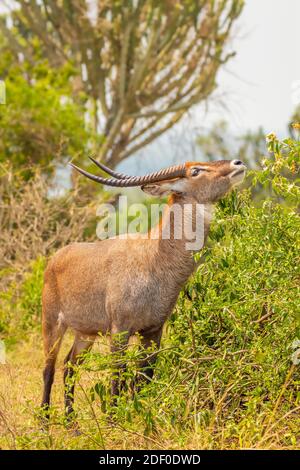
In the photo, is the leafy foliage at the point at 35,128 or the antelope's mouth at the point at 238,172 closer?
the antelope's mouth at the point at 238,172

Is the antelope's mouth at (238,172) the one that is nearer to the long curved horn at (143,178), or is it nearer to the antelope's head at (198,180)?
the antelope's head at (198,180)

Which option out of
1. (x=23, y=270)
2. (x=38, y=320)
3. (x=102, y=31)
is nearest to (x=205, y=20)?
(x=102, y=31)

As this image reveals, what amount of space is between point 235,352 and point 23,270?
22.3 feet

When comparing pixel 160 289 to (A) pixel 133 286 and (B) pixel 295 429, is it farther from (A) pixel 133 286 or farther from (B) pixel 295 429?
(B) pixel 295 429

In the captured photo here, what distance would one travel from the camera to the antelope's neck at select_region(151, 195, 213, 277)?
6.45 m

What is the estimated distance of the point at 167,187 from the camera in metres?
6.51

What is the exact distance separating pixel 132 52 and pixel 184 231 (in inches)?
642

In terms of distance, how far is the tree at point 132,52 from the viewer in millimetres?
21906

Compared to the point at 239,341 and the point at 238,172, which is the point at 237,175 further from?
the point at 239,341

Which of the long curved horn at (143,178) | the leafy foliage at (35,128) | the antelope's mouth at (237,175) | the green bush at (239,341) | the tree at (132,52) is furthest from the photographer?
the tree at (132,52)

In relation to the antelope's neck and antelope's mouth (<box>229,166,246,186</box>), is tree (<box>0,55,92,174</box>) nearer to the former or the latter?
the antelope's neck

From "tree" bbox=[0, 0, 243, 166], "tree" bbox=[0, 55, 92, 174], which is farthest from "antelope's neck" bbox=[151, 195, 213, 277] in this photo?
"tree" bbox=[0, 0, 243, 166]

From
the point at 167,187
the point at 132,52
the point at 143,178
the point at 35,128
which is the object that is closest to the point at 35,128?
the point at 35,128

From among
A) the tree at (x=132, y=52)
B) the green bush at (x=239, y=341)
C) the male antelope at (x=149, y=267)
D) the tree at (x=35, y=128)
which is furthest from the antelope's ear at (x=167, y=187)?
the tree at (x=132, y=52)
